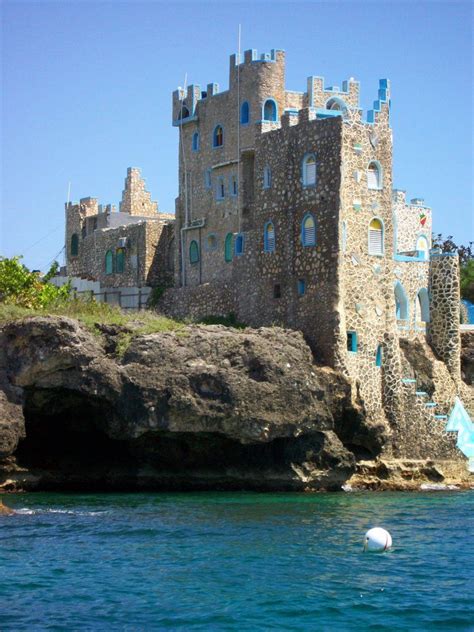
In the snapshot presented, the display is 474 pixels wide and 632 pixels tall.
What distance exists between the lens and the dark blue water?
79.0 ft

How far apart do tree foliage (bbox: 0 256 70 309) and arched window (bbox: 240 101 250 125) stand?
10.1 meters

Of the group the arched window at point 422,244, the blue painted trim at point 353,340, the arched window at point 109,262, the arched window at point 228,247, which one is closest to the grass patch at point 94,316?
the blue painted trim at point 353,340

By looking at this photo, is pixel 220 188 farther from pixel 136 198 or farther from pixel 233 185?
pixel 136 198

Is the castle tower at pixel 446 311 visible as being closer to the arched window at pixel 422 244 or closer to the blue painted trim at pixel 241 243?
the arched window at pixel 422 244

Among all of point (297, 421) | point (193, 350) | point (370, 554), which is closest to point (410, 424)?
point (297, 421)

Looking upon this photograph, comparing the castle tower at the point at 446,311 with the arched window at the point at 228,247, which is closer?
the castle tower at the point at 446,311

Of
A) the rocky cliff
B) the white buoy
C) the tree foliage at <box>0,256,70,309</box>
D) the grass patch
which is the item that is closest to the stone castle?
the rocky cliff

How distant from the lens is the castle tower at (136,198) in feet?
222

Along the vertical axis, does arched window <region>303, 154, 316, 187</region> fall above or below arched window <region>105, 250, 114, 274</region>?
above

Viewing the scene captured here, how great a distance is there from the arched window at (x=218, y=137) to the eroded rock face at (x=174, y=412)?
502 inches

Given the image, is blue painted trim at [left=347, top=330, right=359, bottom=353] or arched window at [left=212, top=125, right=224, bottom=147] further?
arched window at [left=212, top=125, right=224, bottom=147]

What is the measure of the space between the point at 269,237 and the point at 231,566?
802 inches

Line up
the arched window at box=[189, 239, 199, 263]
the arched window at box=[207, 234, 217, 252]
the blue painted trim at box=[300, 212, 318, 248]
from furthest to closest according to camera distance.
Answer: the arched window at box=[189, 239, 199, 263]
the arched window at box=[207, 234, 217, 252]
the blue painted trim at box=[300, 212, 318, 248]

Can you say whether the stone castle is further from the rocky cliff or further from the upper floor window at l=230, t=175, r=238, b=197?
the rocky cliff
